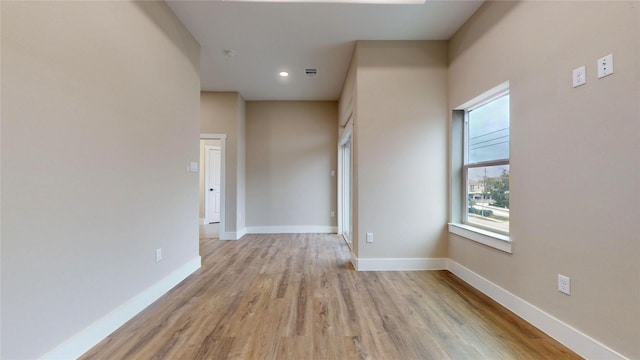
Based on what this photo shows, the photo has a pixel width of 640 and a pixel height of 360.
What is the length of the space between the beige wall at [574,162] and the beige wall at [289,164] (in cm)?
354

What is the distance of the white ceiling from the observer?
8.48 ft

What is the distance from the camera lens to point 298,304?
2287 millimetres

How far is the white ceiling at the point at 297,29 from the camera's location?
2584 millimetres

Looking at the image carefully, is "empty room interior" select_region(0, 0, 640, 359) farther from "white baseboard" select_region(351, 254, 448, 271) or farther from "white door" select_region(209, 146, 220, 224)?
"white door" select_region(209, 146, 220, 224)

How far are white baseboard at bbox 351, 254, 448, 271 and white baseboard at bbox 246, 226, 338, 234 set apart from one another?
240 centimetres

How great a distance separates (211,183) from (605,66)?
23.6ft

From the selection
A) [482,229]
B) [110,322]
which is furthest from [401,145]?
[110,322]

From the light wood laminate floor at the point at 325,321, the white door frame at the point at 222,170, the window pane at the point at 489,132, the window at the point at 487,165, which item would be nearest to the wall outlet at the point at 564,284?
the light wood laminate floor at the point at 325,321

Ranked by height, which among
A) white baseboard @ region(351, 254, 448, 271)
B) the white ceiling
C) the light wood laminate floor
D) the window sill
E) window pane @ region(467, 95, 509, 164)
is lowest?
the light wood laminate floor

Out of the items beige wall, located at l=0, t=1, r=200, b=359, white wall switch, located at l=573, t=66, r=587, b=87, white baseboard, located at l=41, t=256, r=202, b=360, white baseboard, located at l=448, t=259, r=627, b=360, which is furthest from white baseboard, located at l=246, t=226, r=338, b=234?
white wall switch, located at l=573, t=66, r=587, b=87

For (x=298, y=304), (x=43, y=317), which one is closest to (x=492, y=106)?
(x=298, y=304)

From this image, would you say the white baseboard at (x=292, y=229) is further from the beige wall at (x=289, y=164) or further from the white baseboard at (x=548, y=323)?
the white baseboard at (x=548, y=323)

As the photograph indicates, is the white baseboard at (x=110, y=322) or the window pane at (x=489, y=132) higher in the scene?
the window pane at (x=489, y=132)

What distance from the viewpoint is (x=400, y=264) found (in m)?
3.16
